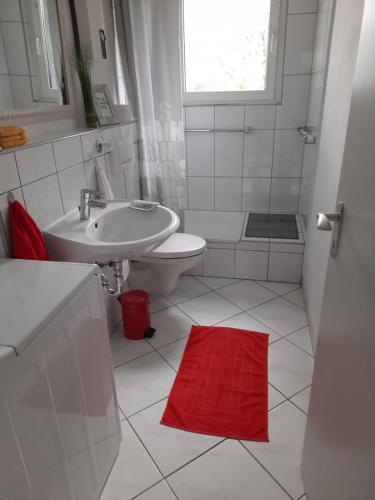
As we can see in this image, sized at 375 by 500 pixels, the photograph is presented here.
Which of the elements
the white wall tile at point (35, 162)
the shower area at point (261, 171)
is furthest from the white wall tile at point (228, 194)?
the white wall tile at point (35, 162)

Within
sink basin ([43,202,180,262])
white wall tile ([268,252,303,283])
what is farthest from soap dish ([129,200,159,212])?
white wall tile ([268,252,303,283])

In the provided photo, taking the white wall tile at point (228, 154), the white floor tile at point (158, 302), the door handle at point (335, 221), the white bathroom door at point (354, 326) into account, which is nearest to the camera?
the white bathroom door at point (354, 326)

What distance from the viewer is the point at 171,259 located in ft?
6.61

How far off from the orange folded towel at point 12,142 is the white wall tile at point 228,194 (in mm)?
1991

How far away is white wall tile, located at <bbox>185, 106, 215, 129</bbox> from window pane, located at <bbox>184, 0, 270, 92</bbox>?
0.47 feet

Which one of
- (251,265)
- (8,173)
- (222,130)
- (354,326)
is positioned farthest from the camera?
(222,130)

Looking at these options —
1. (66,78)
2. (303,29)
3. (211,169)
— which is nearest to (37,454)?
(66,78)

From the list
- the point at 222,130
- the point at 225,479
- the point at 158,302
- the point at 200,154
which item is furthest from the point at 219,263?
the point at 225,479

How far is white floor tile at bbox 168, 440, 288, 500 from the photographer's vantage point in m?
1.22

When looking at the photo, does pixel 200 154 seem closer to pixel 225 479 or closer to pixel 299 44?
pixel 299 44

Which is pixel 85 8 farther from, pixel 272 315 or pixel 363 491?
pixel 363 491

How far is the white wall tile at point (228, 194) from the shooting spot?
303 cm

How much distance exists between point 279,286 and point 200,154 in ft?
4.15

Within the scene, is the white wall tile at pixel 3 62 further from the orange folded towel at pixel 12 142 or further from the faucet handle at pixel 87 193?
the faucet handle at pixel 87 193
